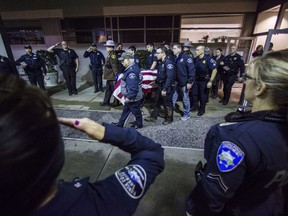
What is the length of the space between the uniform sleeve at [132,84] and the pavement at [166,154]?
0.95 meters

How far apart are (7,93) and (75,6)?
29.2 ft

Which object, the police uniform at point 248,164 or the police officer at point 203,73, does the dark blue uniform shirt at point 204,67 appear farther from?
the police uniform at point 248,164

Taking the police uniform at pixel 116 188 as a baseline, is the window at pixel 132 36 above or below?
above

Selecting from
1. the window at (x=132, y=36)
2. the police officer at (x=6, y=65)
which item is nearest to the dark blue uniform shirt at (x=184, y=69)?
the police officer at (x=6, y=65)

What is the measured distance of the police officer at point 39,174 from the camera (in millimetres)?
407

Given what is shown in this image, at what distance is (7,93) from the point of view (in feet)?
1.39

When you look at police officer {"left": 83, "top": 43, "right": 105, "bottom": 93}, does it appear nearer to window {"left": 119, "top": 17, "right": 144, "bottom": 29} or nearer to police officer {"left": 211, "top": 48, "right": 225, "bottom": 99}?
window {"left": 119, "top": 17, "right": 144, "bottom": 29}

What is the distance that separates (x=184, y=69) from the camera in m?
4.00

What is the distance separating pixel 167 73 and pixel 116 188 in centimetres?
338

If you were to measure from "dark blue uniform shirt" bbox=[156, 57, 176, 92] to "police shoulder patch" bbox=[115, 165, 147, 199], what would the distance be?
→ 3275 mm

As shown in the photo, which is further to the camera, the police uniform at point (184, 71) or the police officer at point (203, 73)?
the police officer at point (203, 73)

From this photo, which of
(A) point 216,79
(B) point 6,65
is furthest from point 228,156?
(B) point 6,65

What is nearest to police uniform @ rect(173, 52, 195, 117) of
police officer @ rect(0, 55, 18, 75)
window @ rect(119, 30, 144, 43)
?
police officer @ rect(0, 55, 18, 75)

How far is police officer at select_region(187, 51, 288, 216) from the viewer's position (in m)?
0.87
